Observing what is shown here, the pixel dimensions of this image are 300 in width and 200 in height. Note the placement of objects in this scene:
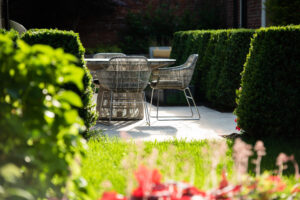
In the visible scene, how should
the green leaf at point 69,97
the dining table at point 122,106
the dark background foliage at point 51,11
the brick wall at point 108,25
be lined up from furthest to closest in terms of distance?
1. the brick wall at point 108,25
2. the dark background foliage at point 51,11
3. the dining table at point 122,106
4. the green leaf at point 69,97

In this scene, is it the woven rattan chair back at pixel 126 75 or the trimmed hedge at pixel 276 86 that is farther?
the woven rattan chair back at pixel 126 75

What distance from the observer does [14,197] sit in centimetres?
181

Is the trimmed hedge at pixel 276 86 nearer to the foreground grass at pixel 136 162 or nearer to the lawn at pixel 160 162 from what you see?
the lawn at pixel 160 162

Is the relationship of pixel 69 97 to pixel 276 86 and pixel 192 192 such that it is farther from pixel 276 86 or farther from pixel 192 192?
pixel 276 86

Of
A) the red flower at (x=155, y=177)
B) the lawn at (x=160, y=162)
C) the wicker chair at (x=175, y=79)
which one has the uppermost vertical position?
the wicker chair at (x=175, y=79)

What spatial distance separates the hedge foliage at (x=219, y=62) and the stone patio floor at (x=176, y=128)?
51 cm

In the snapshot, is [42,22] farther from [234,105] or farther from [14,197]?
[14,197]

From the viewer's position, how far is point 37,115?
71.4 inches

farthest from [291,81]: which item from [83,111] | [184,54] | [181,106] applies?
[184,54]

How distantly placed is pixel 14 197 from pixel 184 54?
28.0ft

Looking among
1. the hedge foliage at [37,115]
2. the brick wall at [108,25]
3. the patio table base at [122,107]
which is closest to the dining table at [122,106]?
the patio table base at [122,107]

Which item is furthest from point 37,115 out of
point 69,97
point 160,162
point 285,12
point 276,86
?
point 285,12

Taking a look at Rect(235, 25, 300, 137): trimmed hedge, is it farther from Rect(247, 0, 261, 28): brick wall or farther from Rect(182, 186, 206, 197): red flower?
Rect(247, 0, 261, 28): brick wall

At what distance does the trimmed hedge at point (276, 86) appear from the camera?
16.7 ft
